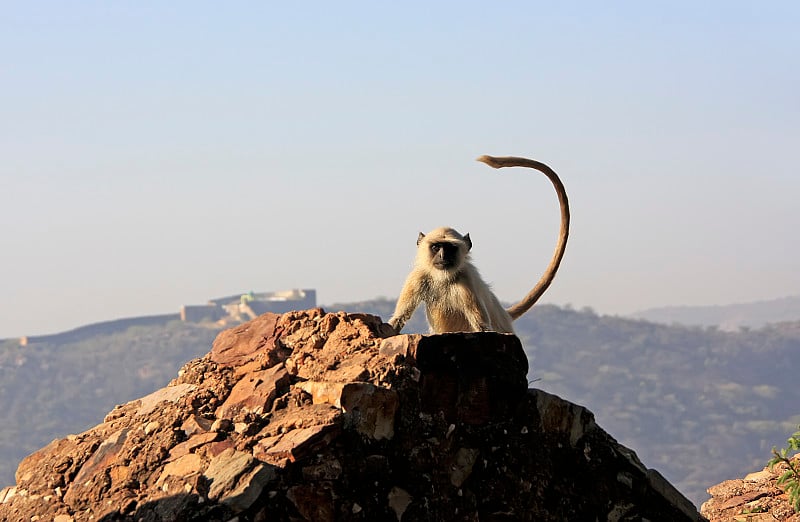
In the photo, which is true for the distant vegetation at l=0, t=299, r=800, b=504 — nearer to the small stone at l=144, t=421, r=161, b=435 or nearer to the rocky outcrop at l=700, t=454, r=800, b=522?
the rocky outcrop at l=700, t=454, r=800, b=522

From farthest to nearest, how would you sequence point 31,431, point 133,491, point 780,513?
point 31,431 < point 780,513 < point 133,491

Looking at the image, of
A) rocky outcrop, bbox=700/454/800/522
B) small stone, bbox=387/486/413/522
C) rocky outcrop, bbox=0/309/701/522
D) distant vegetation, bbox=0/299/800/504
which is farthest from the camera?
distant vegetation, bbox=0/299/800/504

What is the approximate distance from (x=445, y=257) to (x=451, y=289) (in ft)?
0.89

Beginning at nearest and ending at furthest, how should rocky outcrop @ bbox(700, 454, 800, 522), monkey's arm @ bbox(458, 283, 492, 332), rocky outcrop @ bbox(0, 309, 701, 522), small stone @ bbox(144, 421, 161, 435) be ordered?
rocky outcrop @ bbox(0, 309, 701, 522) < small stone @ bbox(144, 421, 161, 435) < monkey's arm @ bbox(458, 283, 492, 332) < rocky outcrop @ bbox(700, 454, 800, 522)

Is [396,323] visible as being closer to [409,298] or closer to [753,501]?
[409,298]

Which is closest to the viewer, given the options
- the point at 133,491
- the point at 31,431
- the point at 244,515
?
the point at 244,515

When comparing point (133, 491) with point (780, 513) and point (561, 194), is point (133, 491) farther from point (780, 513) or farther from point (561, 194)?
point (780, 513)

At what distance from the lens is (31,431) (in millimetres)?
181125

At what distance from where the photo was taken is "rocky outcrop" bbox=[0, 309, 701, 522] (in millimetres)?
6086

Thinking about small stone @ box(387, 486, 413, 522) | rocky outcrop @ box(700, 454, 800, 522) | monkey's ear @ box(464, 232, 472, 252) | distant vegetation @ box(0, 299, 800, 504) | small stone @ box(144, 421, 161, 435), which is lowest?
distant vegetation @ box(0, 299, 800, 504)

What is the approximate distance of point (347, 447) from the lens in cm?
625

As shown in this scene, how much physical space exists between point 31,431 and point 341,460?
18727cm

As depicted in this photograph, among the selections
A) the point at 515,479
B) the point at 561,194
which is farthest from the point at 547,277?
the point at 515,479

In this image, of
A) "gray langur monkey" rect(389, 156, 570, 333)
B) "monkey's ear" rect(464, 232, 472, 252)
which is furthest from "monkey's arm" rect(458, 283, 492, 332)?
"monkey's ear" rect(464, 232, 472, 252)
